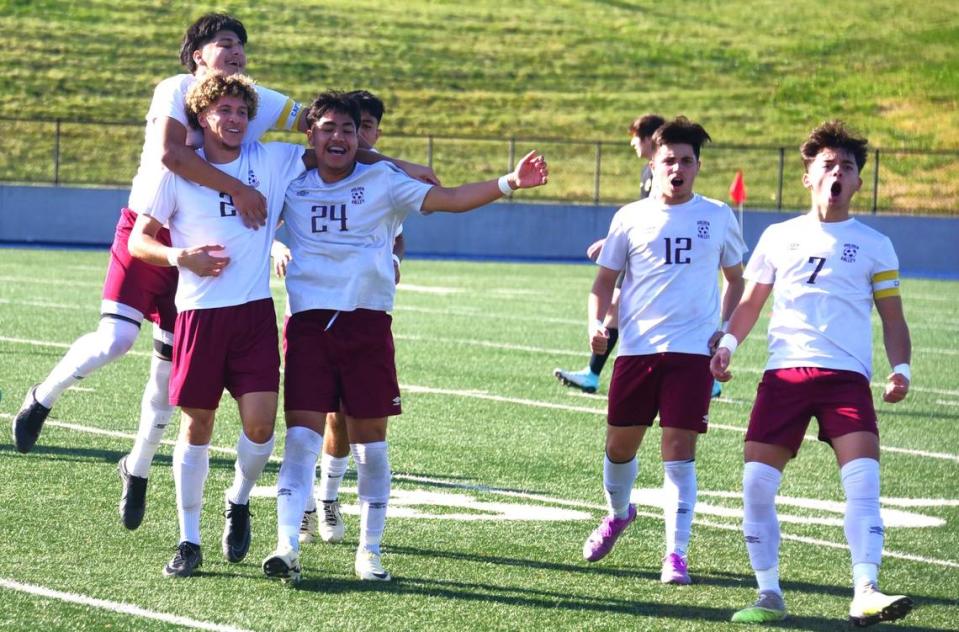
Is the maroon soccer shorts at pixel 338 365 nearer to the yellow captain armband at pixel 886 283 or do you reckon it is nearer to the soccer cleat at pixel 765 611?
the soccer cleat at pixel 765 611

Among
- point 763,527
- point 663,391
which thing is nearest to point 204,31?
point 663,391

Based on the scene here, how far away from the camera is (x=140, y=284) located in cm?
656

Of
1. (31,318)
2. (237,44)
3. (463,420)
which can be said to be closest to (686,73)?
(31,318)

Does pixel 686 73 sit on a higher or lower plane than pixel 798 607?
higher

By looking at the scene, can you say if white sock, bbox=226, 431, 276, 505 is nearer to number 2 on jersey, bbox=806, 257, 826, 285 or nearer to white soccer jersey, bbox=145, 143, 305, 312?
white soccer jersey, bbox=145, 143, 305, 312

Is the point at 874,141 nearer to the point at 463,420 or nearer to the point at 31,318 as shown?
the point at 31,318

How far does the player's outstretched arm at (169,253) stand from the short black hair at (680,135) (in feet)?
6.00

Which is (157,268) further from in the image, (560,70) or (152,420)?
(560,70)

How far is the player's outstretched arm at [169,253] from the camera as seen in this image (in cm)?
538

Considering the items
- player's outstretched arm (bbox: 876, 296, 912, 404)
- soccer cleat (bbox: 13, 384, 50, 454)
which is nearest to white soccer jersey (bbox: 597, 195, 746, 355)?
player's outstretched arm (bbox: 876, 296, 912, 404)

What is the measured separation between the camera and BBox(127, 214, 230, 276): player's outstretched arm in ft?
17.6

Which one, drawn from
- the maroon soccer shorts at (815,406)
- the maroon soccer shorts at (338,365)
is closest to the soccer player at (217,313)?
the maroon soccer shorts at (338,365)

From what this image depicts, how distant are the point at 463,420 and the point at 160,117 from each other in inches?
171

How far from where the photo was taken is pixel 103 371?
11477 millimetres
